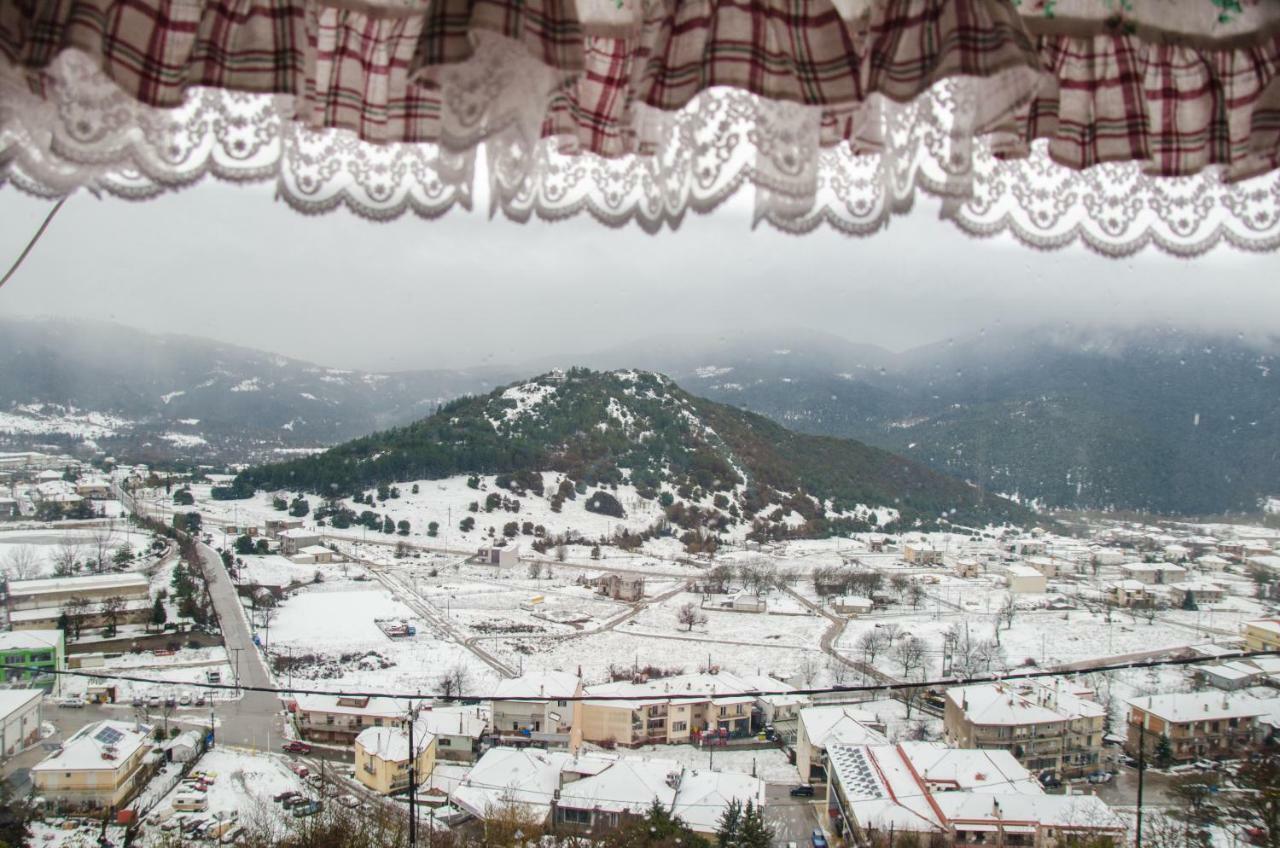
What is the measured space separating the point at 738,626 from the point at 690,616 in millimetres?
556

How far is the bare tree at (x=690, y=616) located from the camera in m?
8.23

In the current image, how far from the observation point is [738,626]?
328 inches

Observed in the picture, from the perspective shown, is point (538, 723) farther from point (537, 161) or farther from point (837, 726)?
point (537, 161)

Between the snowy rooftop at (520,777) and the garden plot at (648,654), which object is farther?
the garden plot at (648,654)

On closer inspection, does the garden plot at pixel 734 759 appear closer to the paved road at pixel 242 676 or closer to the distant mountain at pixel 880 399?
the paved road at pixel 242 676

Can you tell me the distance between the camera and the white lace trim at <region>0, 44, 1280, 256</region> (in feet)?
2.48

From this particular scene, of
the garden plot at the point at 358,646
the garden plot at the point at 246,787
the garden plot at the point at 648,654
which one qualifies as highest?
the garden plot at the point at 246,787

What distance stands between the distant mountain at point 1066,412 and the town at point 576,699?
0.96 metres

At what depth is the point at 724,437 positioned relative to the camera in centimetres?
1848

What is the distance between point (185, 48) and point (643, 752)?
3781 millimetres

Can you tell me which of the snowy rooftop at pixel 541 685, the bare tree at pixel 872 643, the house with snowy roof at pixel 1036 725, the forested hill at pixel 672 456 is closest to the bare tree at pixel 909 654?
the bare tree at pixel 872 643

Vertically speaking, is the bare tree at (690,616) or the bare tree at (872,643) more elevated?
the bare tree at (872,643)

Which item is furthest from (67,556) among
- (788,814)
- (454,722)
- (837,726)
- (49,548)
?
(837,726)

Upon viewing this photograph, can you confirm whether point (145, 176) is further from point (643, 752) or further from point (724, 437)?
point (724, 437)
